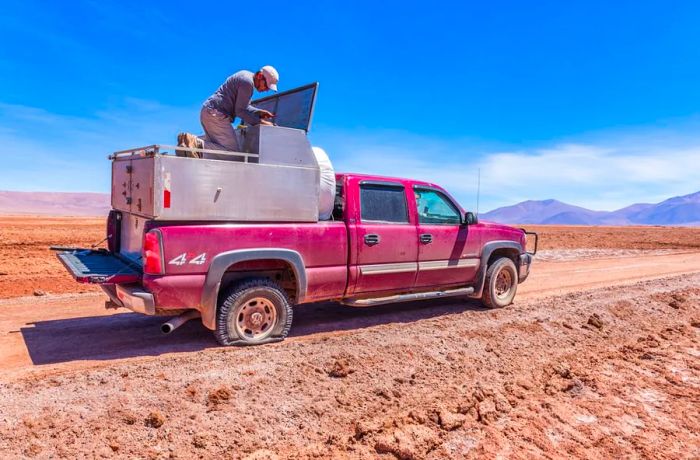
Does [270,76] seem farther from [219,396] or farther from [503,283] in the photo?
[503,283]

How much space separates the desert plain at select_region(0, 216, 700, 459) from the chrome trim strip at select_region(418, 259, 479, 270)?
73 centimetres

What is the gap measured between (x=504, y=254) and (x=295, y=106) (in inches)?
163

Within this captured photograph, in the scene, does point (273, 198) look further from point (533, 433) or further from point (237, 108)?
point (533, 433)

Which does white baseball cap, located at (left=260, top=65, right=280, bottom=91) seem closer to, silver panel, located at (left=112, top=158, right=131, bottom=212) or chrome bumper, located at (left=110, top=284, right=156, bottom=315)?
silver panel, located at (left=112, top=158, right=131, bottom=212)

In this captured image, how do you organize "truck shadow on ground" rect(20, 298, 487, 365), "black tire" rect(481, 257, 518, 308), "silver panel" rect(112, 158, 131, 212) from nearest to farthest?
1. "truck shadow on ground" rect(20, 298, 487, 365)
2. "silver panel" rect(112, 158, 131, 212)
3. "black tire" rect(481, 257, 518, 308)

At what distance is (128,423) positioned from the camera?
3641 millimetres

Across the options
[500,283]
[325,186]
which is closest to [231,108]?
[325,186]

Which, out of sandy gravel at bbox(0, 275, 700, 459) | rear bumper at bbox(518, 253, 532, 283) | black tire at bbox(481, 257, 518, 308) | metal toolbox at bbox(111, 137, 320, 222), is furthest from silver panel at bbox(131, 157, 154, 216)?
rear bumper at bbox(518, 253, 532, 283)

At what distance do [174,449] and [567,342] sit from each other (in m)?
4.91

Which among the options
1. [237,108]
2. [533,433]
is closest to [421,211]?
[237,108]

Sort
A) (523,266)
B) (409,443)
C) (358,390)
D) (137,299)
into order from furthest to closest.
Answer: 1. (523,266)
2. (137,299)
3. (358,390)
4. (409,443)

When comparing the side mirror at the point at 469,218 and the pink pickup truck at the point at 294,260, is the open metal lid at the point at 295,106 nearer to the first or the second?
the pink pickup truck at the point at 294,260

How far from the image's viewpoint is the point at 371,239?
6395 mm

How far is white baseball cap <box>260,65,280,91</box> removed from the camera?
20.4 ft
